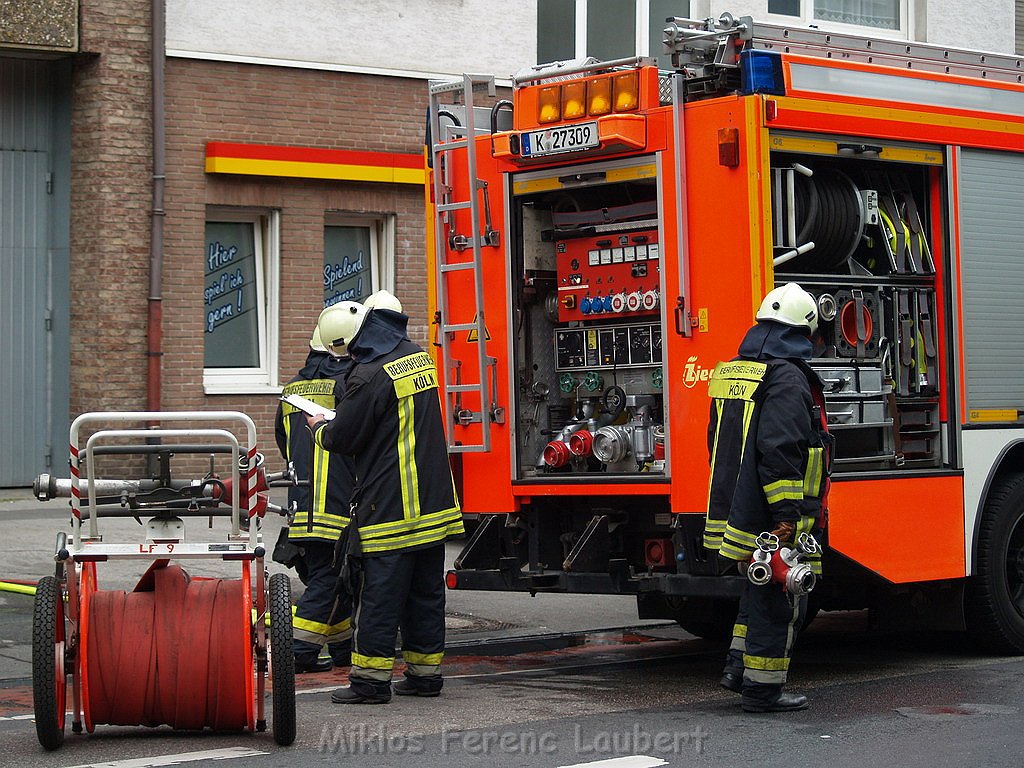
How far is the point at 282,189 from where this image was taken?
15578mm

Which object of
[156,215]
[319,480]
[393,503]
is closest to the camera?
[393,503]

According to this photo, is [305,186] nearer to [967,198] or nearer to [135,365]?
[135,365]

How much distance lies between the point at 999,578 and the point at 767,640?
78.8 inches

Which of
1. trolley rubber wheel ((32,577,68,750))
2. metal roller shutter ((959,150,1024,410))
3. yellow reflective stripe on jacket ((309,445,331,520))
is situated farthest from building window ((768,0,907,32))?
trolley rubber wheel ((32,577,68,750))

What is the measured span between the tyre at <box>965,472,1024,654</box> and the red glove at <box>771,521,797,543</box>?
5.99ft

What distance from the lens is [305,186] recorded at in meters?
15.7

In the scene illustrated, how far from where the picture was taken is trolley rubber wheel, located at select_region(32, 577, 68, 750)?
20.0 ft

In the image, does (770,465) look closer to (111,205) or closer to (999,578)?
(999,578)

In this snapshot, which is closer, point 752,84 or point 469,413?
point 752,84

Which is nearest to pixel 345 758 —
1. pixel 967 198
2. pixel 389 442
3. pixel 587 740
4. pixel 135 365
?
pixel 587 740

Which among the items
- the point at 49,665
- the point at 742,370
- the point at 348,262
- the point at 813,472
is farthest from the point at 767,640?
the point at 348,262

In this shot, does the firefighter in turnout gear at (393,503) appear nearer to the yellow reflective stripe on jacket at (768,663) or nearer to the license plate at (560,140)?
the license plate at (560,140)

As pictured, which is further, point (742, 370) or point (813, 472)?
point (742, 370)

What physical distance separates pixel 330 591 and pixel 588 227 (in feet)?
7.31
